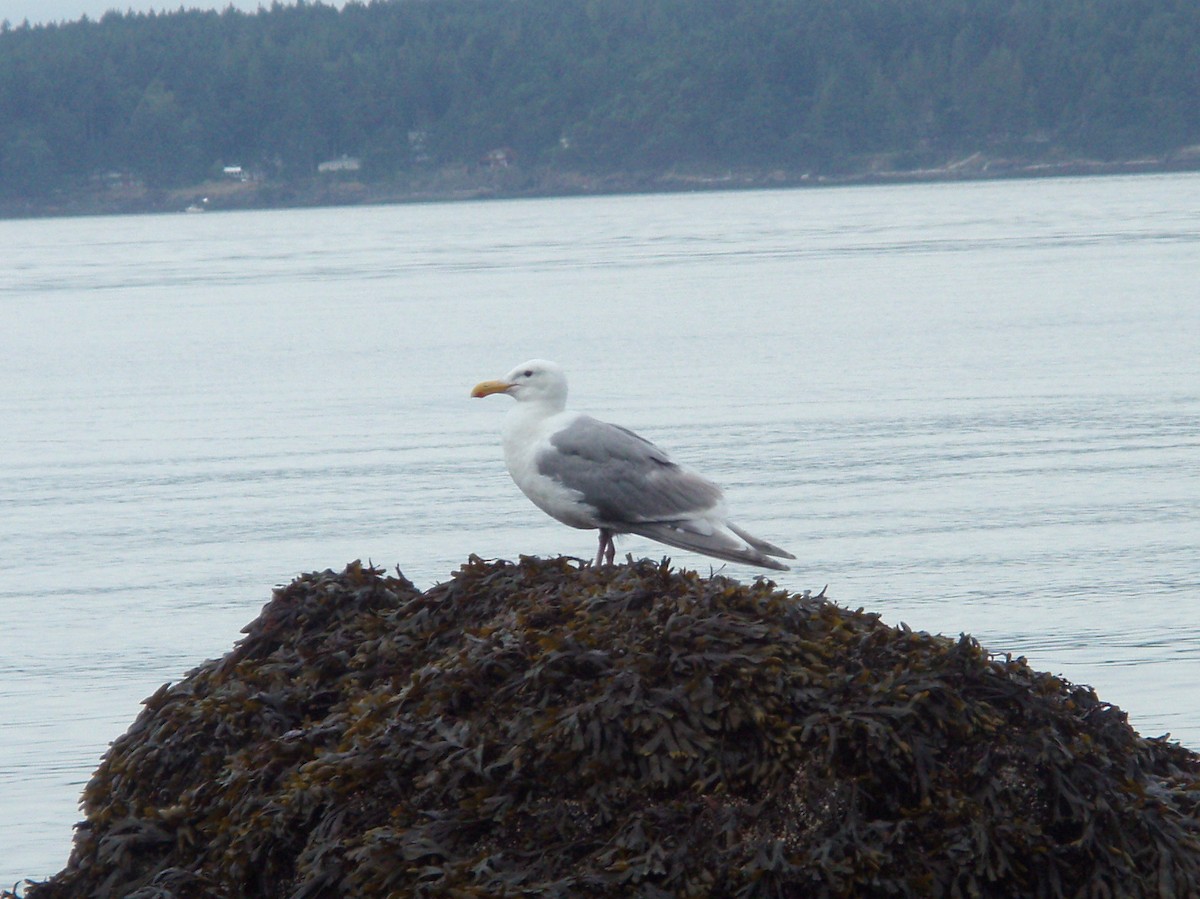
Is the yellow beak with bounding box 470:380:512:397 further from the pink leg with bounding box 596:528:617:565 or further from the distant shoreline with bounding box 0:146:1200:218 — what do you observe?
the distant shoreline with bounding box 0:146:1200:218

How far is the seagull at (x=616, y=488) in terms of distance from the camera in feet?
22.5

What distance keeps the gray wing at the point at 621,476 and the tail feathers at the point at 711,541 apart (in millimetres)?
42

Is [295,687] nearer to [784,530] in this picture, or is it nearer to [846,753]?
[846,753]

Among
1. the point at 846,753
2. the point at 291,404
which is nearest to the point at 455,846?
the point at 846,753

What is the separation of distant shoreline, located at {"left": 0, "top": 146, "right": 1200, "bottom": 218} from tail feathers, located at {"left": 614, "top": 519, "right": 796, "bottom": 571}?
301ft

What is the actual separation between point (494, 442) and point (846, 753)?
1228 centimetres

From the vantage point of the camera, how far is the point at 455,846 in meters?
4.31

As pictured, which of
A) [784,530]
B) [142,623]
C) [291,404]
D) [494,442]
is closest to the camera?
[142,623]

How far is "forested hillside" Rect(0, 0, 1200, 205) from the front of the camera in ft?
327

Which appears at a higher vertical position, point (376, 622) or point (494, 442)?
point (376, 622)

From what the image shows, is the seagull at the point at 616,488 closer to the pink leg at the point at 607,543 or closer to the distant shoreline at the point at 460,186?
the pink leg at the point at 607,543

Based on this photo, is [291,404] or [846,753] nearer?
[846,753]

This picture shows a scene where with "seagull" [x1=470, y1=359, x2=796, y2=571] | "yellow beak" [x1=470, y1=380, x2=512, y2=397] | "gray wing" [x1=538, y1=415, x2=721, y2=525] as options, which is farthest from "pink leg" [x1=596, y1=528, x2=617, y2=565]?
"yellow beak" [x1=470, y1=380, x2=512, y2=397]

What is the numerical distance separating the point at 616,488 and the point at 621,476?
61mm
